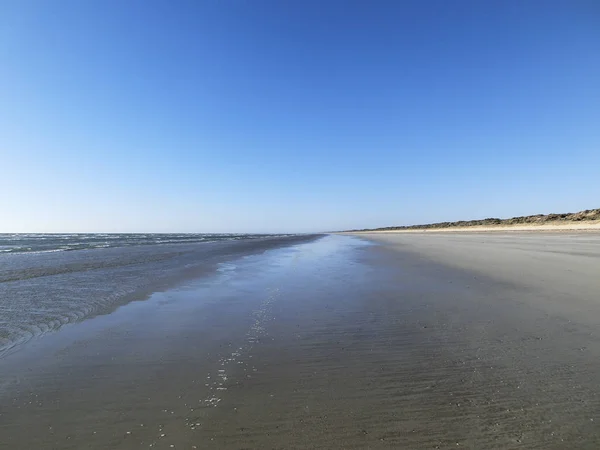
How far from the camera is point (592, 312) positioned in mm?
→ 5594

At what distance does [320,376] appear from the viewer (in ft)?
12.1

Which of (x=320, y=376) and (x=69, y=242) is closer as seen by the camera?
(x=320, y=376)

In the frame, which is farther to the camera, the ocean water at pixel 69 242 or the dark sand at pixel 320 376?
the ocean water at pixel 69 242

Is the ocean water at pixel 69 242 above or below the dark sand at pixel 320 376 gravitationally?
above

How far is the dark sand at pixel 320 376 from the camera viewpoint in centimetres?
263

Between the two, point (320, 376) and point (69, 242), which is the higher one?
point (69, 242)

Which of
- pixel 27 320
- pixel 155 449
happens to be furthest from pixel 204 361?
pixel 27 320

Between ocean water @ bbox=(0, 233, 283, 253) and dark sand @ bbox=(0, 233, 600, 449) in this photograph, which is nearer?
dark sand @ bbox=(0, 233, 600, 449)

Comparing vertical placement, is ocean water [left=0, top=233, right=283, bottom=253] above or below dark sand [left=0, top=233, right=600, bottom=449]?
above

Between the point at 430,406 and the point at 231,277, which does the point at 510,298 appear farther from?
the point at 231,277

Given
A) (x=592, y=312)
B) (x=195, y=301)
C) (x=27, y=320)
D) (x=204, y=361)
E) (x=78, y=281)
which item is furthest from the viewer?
(x=78, y=281)

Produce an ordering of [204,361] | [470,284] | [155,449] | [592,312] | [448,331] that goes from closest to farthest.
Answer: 1. [155,449]
2. [204,361]
3. [448,331]
4. [592,312]
5. [470,284]

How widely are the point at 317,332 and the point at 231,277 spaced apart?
6907 millimetres

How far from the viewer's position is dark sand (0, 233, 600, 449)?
8.63 ft
